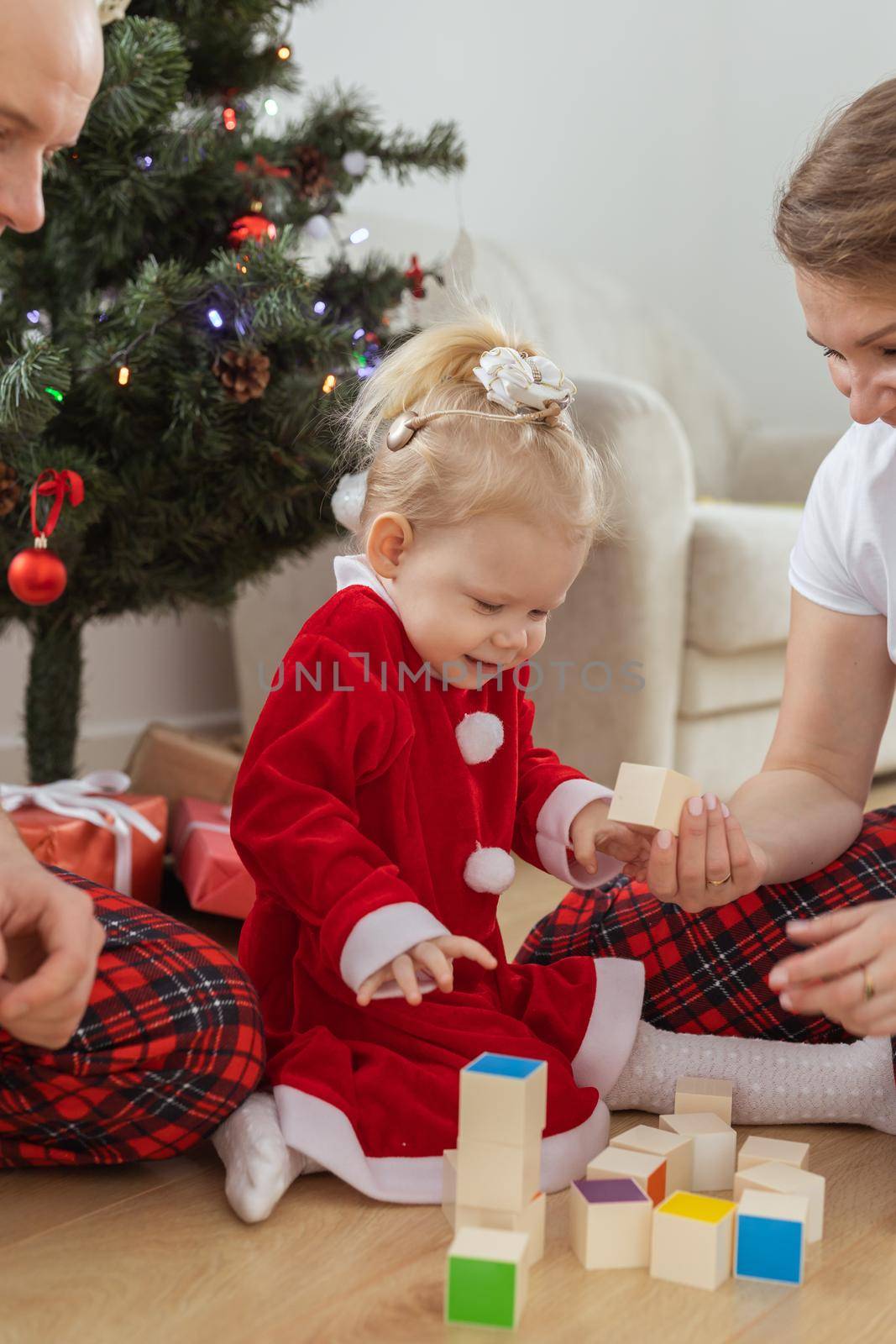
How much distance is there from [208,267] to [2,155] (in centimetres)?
50

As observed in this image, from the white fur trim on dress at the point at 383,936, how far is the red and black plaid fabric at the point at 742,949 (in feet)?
1.07

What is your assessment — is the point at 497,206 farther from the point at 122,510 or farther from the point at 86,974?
the point at 86,974

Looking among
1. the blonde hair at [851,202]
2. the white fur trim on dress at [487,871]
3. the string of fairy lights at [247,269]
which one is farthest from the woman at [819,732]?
Answer: the string of fairy lights at [247,269]

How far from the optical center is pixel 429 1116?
964 millimetres

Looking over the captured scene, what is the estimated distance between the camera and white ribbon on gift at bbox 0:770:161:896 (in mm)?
1532

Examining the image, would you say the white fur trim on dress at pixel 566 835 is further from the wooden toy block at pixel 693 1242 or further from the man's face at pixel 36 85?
the man's face at pixel 36 85

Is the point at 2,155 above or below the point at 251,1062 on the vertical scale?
above

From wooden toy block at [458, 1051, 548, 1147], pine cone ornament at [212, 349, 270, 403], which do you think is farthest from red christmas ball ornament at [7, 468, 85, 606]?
wooden toy block at [458, 1051, 548, 1147]

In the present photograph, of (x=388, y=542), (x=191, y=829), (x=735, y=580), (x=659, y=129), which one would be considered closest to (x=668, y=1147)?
(x=388, y=542)

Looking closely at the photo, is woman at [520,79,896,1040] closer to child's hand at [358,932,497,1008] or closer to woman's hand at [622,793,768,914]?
woman's hand at [622,793,768,914]

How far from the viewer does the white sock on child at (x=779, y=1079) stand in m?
1.09

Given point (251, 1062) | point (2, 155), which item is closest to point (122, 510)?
point (2, 155)

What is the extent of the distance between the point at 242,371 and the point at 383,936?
2.35 feet

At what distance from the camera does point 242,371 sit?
140 cm
